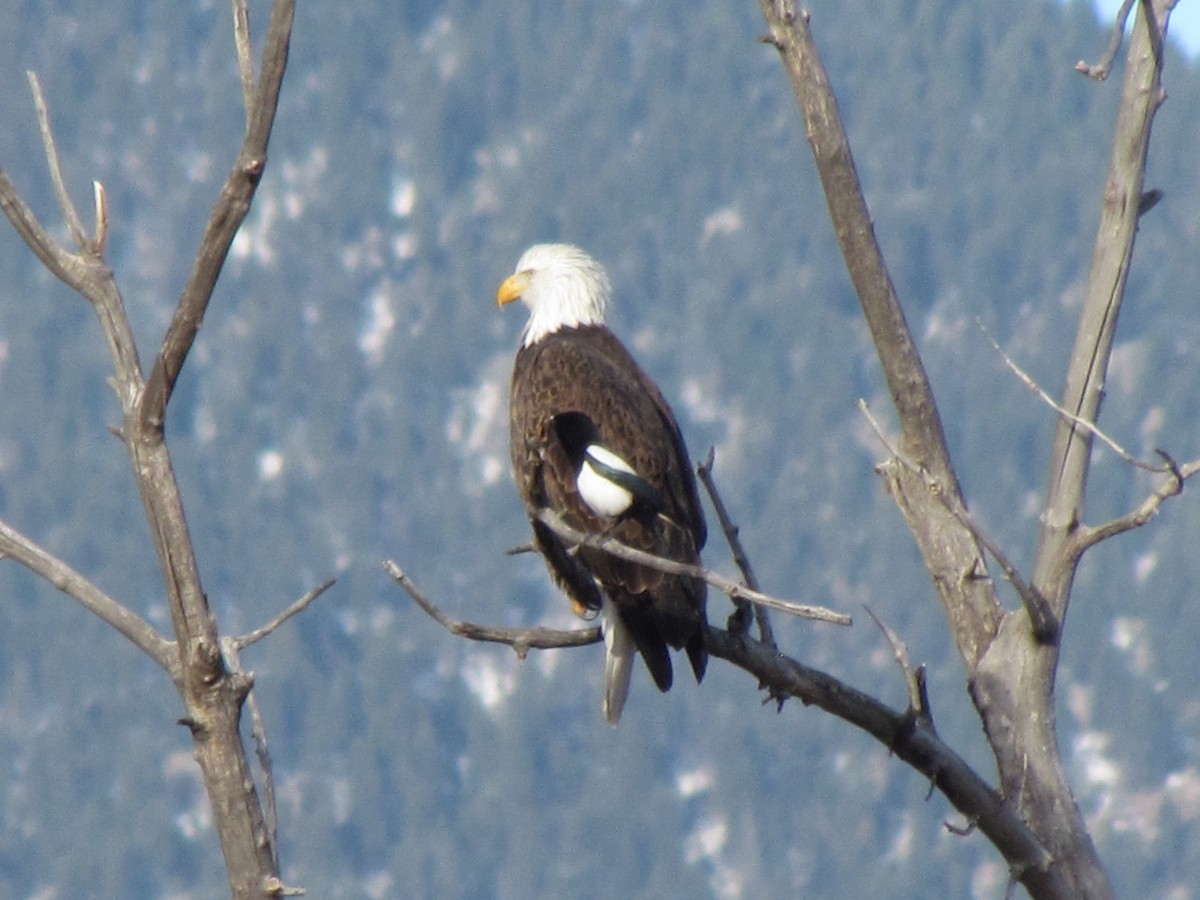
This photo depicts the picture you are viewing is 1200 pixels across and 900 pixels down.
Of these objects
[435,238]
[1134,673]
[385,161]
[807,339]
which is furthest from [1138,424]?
[385,161]

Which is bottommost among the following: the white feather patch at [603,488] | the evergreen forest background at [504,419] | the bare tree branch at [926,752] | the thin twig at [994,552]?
the bare tree branch at [926,752]

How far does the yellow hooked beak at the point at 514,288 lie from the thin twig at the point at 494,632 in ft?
9.25

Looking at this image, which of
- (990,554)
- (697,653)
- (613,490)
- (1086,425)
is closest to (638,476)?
(613,490)

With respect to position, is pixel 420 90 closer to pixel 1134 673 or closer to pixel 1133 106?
pixel 1134 673

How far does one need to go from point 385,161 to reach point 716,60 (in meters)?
21.1

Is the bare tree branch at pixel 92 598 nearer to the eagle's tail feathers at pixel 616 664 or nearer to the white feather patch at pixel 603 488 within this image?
the eagle's tail feathers at pixel 616 664

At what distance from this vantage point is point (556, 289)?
6.96 meters

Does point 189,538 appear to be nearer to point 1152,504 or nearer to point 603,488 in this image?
point 1152,504

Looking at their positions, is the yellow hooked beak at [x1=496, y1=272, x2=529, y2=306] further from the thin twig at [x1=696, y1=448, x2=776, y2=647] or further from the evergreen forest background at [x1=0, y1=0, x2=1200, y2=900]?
the evergreen forest background at [x1=0, y1=0, x2=1200, y2=900]

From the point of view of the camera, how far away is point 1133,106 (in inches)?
176

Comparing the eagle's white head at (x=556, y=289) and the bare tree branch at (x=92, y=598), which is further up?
the eagle's white head at (x=556, y=289)

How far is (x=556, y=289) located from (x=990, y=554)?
3.20 m

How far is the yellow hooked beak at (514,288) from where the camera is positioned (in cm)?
709

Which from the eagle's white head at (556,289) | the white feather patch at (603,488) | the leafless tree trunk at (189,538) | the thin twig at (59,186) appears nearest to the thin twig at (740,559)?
the white feather patch at (603,488)
